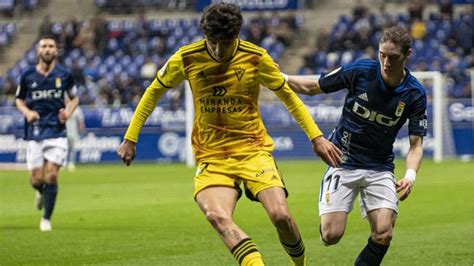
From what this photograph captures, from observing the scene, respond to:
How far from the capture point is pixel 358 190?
9.20 m

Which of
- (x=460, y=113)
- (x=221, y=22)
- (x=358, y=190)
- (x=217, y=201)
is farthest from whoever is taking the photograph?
(x=460, y=113)

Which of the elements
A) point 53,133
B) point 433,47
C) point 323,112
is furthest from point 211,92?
point 433,47

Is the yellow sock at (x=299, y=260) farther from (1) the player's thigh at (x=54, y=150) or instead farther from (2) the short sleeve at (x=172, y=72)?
(1) the player's thigh at (x=54, y=150)

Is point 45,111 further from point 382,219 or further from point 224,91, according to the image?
point 382,219

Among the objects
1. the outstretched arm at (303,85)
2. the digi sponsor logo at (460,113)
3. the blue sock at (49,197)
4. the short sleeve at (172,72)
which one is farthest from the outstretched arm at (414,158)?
the digi sponsor logo at (460,113)

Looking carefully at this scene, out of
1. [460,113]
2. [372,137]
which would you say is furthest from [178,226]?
[460,113]

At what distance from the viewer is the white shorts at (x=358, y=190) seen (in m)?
8.94

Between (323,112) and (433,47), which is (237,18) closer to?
(323,112)

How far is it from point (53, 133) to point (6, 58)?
25.2 meters

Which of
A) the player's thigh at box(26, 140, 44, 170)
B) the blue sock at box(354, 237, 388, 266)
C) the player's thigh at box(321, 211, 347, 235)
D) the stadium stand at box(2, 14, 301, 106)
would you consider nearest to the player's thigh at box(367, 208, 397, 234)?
the blue sock at box(354, 237, 388, 266)

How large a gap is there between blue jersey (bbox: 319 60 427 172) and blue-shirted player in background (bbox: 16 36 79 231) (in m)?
6.19

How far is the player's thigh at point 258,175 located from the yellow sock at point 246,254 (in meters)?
0.68

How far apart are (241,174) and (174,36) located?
28691 mm

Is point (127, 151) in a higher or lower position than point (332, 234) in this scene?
higher
